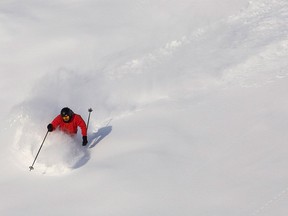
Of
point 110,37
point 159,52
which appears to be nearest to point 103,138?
point 159,52

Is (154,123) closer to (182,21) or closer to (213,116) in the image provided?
(213,116)

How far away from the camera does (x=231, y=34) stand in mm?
13742

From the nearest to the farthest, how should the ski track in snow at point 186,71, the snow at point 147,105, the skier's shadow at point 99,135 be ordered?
the snow at point 147,105, the skier's shadow at point 99,135, the ski track in snow at point 186,71

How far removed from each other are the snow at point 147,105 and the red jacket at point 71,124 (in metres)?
0.20

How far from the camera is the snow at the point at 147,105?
855cm

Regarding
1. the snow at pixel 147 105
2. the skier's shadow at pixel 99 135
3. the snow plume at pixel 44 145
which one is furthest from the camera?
the skier's shadow at pixel 99 135

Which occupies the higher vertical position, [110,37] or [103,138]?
[110,37]

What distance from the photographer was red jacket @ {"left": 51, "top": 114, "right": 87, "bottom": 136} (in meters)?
10.0

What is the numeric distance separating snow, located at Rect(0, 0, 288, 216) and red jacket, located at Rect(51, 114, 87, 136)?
0.20 m

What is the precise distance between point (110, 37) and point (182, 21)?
241cm

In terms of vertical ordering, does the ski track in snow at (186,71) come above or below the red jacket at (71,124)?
above

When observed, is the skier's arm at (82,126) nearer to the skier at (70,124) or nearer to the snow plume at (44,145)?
the skier at (70,124)

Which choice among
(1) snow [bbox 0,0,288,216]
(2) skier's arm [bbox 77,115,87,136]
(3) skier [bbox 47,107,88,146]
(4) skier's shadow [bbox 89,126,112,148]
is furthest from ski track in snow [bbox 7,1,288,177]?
(2) skier's arm [bbox 77,115,87,136]

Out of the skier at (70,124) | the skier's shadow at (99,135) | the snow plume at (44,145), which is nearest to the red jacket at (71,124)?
the skier at (70,124)
